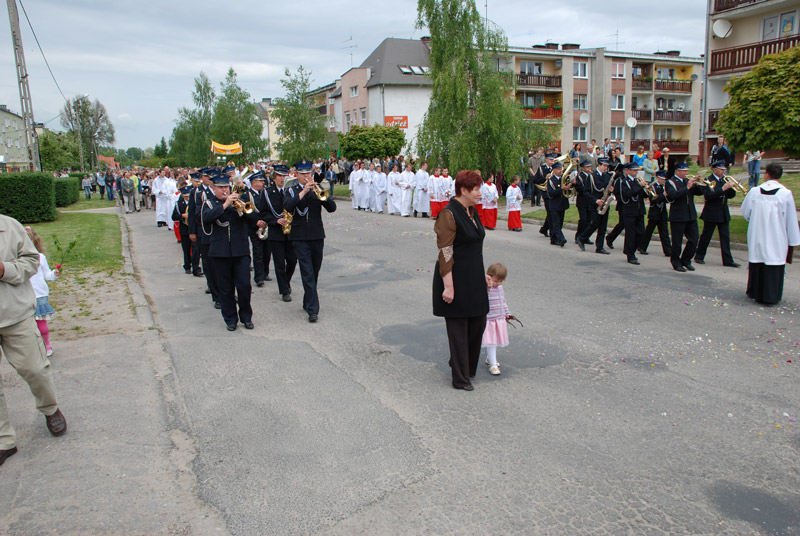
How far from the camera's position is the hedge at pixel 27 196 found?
2117 centimetres

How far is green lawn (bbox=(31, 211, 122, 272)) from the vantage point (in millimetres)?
12922

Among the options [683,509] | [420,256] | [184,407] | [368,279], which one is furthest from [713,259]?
[184,407]

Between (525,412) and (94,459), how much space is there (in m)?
3.31

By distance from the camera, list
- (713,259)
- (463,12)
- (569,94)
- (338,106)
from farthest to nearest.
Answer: (338,106)
(569,94)
(463,12)
(713,259)

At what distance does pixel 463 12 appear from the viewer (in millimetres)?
23859

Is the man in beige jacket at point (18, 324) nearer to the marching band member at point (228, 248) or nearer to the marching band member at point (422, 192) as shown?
the marching band member at point (228, 248)

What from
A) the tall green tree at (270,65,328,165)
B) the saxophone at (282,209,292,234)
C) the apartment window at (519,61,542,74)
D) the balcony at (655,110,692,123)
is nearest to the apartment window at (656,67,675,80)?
the balcony at (655,110,692,123)

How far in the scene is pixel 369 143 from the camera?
1625 inches

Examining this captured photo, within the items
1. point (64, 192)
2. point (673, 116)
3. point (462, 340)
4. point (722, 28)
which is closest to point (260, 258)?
point (462, 340)

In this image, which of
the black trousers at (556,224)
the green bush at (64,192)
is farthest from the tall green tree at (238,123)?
the black trousers at (556,224)

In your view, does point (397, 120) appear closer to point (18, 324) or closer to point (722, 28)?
point (722, 28)

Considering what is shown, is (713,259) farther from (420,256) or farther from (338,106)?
(338,106)

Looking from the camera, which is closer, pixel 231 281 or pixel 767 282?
pixel 231 281

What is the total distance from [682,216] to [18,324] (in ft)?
34.3
